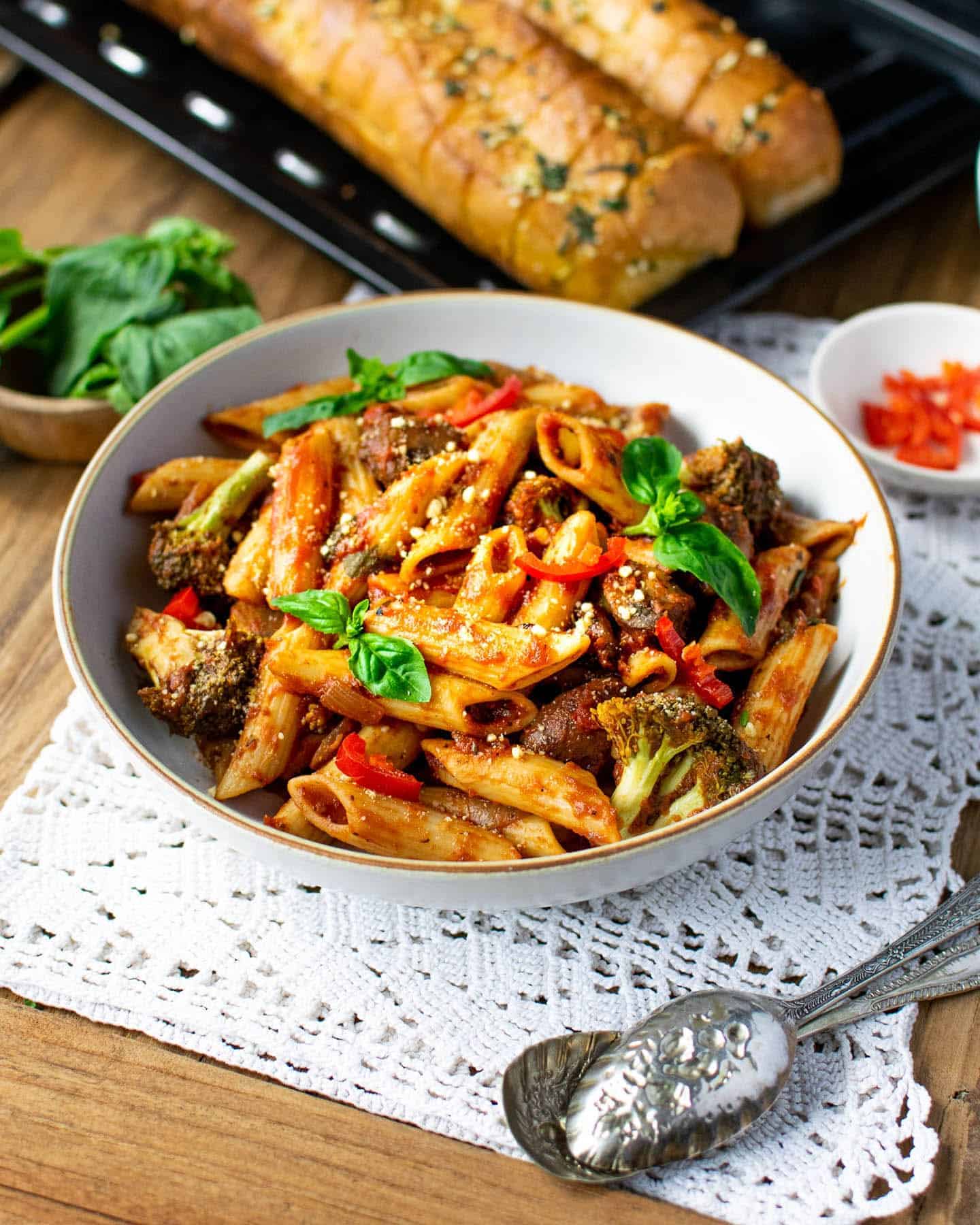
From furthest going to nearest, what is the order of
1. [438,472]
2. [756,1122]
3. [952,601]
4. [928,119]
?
[928,119] → [952,601] → [438,472] → [756,1122]

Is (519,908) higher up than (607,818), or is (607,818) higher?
(607,818)

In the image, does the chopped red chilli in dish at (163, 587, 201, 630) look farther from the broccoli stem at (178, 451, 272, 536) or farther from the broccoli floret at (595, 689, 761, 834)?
the broccoli floret at (595, 689, 761, 834)

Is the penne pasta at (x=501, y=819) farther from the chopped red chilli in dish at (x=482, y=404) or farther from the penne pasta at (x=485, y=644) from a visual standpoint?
the chopped red chilli in dish at (x=482, y=404)

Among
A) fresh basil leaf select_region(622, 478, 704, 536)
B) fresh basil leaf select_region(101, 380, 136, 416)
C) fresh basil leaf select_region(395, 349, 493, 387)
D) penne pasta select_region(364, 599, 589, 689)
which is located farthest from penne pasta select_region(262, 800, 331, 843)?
fresh basil leaf select_region(101, 380, 136, 416)

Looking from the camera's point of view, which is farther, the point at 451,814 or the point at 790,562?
the point at 790,562

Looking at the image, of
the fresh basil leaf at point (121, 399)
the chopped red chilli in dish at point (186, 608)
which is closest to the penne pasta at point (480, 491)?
the chopped red chilli in dish at point (186, 608)

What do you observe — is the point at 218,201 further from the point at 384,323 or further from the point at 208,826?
the point at 208,826

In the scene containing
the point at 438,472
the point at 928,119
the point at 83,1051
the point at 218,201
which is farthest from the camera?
the point at 218,201

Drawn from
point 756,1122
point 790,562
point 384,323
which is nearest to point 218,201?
point 384,323
